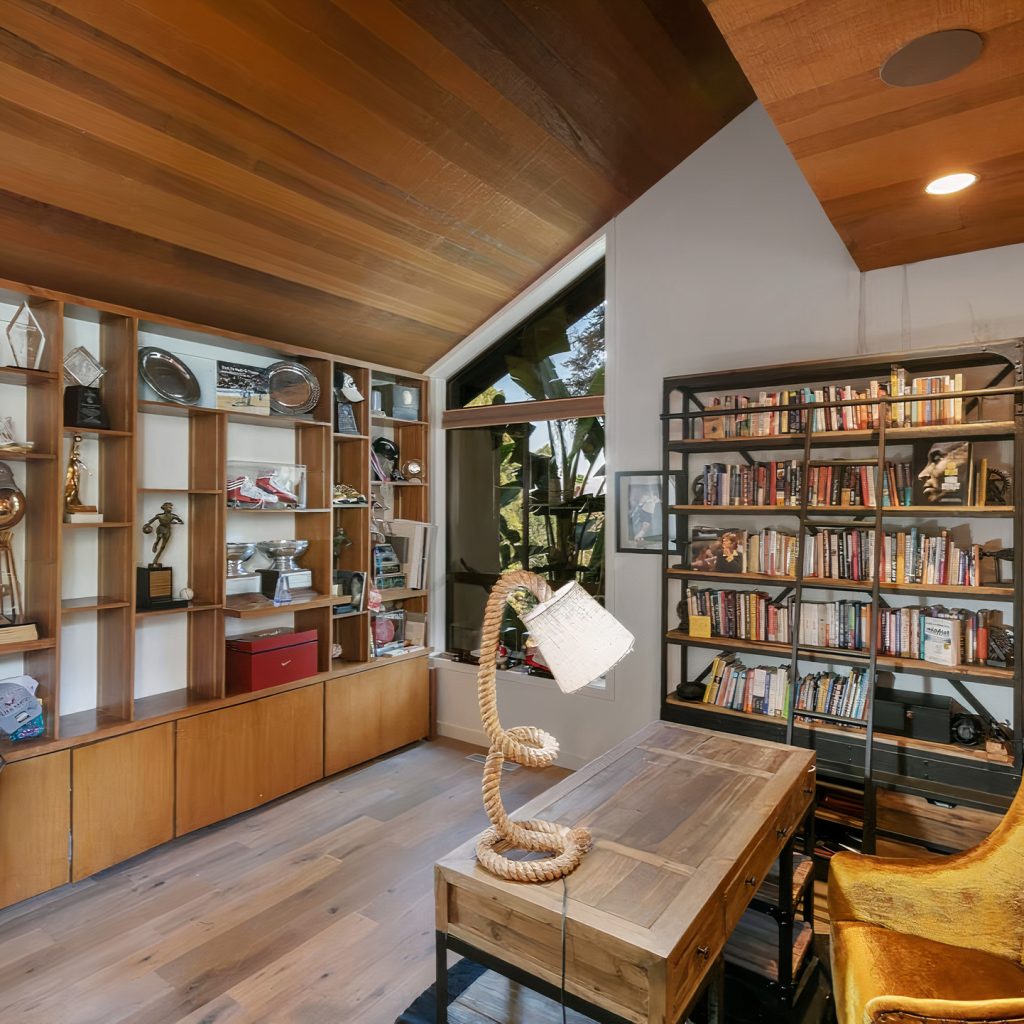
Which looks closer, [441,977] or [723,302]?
[441,977]

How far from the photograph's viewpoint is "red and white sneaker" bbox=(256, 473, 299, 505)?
3.59 metres

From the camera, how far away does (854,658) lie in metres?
2.71

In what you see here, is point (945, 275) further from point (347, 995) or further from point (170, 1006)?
point (170, 1006)

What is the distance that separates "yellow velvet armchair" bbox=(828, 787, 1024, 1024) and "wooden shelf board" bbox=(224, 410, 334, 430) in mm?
3052

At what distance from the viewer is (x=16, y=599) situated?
275 cm

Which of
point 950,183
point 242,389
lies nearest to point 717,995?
point 950,183

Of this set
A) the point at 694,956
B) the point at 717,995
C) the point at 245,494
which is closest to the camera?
the point at 694,956

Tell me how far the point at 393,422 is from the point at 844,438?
269 cm

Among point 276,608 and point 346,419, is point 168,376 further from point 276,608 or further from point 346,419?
point 276,608

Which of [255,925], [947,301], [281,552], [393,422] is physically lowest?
[255,925]

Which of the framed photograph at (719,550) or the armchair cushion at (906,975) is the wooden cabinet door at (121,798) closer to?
the framed photograph at (719,550)

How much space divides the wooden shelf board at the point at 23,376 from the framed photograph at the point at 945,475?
3482 millimetres

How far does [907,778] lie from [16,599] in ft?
11.8

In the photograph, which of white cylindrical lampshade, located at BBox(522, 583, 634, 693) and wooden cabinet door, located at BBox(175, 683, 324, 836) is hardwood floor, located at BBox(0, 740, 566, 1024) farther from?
white cylindrical lampshade, located at BBox(522, 583, 634, 693)
